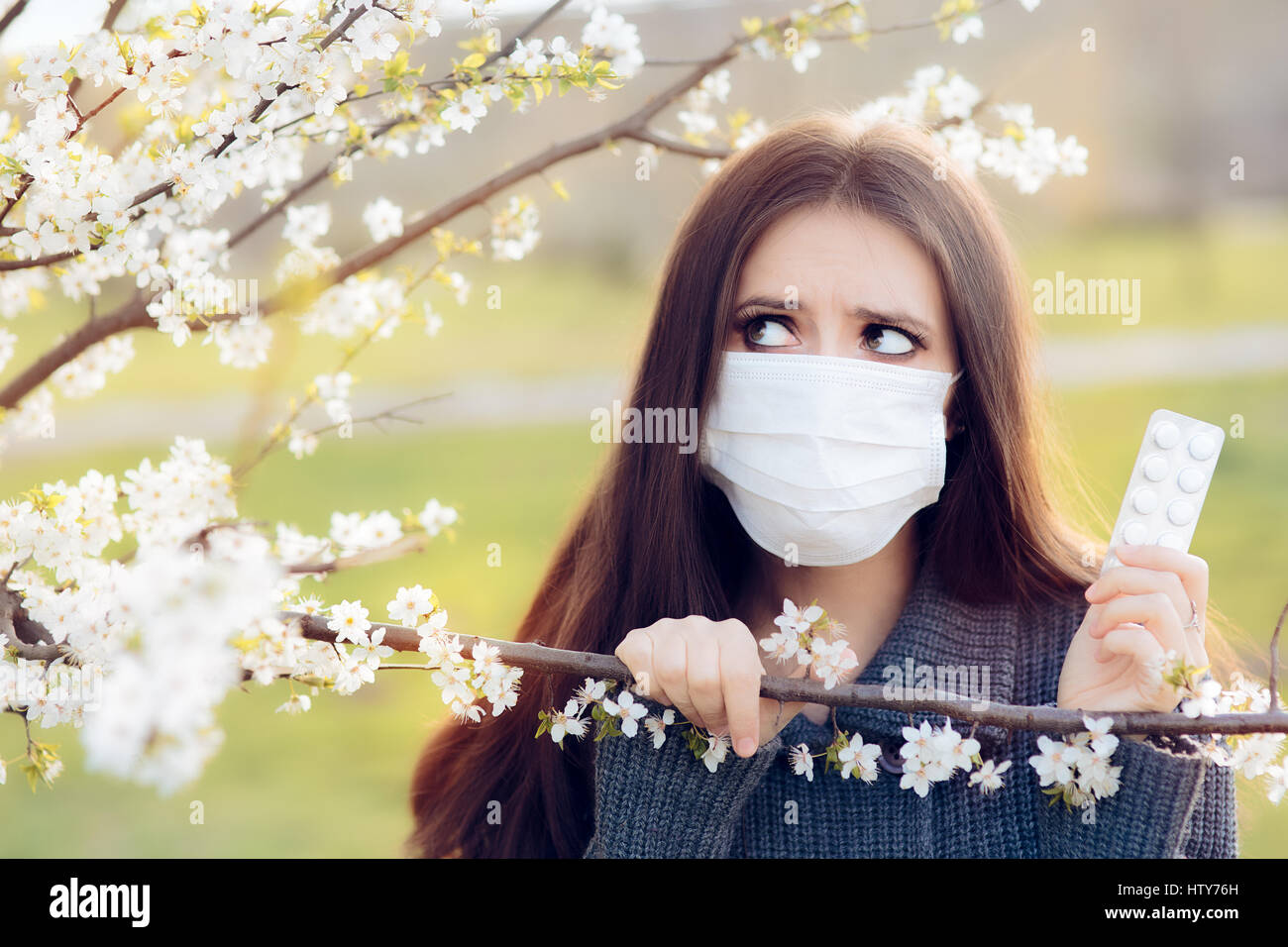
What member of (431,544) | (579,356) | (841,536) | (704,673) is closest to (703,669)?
(704,673)

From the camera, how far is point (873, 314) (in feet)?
4.76

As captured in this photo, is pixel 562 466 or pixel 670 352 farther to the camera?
pixel 562 466

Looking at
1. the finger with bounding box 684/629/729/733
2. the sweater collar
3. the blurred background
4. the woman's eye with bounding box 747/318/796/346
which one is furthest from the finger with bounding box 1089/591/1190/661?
the blurred background

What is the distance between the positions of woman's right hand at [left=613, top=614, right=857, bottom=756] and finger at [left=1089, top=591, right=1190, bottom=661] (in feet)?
1.35

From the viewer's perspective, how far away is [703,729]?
138 cm

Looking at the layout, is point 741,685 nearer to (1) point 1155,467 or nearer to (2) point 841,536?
(2) point 841,536

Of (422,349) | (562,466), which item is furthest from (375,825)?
(422,349)

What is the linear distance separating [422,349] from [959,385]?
10133 mm

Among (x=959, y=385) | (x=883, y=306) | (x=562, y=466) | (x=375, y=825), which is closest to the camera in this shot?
(x=883, y=306)

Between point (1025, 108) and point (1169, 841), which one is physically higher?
point (1025, 108)

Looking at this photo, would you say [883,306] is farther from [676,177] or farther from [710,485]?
[676,177]

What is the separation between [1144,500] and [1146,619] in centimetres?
17

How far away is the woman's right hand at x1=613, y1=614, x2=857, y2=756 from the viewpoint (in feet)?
3.86

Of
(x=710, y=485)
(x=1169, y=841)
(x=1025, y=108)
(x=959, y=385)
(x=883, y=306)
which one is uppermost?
(x=1025, y=108)
